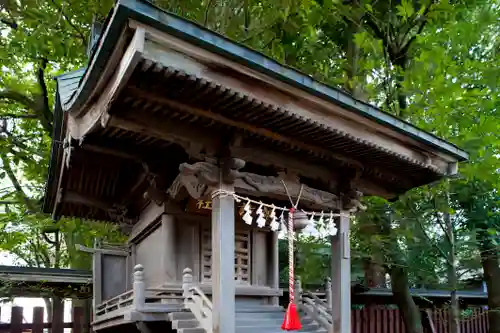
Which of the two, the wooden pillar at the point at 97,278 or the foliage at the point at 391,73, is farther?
the wooden pillar at the point at 97,278

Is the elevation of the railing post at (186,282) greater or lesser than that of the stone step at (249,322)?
greater

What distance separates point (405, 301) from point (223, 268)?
668 cm

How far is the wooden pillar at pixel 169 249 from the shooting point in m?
6.27

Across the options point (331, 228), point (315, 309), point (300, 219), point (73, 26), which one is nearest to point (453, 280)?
point (315, 309)

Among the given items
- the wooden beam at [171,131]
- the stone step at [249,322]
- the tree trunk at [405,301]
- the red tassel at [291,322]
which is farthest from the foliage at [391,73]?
the wooden beam at [171,131]

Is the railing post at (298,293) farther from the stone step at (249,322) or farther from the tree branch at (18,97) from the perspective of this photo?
the tree branch at (18,97)

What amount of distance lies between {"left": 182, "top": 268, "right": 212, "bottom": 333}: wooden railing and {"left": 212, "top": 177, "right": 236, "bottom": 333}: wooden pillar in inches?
9.8

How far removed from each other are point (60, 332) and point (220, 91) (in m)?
8.03

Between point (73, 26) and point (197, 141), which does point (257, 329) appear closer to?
point (197, 141)

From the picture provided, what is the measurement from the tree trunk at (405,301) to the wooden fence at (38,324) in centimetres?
669

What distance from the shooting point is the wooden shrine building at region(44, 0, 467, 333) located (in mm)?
4066

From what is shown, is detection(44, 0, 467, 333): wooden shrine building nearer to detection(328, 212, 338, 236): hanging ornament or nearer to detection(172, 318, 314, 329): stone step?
detection(172, 318, 314, 329): stone step

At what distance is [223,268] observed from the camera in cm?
498

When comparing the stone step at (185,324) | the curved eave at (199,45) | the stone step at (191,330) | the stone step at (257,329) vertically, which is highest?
the curved eave at (199,45)
